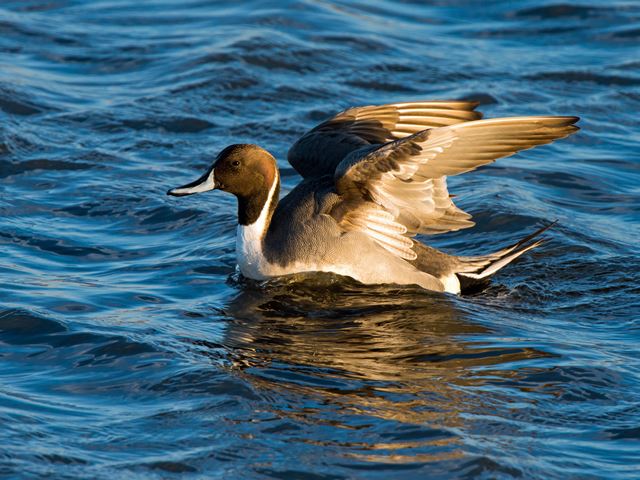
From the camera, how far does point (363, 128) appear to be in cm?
865

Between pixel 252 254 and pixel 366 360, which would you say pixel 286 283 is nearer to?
pixel 252 254

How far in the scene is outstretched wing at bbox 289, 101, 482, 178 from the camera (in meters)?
8.35

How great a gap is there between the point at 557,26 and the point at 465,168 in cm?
777

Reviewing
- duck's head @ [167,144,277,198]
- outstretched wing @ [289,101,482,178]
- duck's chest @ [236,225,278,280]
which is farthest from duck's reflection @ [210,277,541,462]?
outstretched wing @ [289,101,482,178]

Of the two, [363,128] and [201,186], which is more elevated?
[363,128]

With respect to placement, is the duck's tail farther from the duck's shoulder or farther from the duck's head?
the duck's head

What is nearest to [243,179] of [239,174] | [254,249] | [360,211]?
[239,174]

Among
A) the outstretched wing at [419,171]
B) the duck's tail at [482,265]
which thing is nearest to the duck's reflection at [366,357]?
the duck's tail at [482,265]

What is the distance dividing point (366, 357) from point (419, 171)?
127cm

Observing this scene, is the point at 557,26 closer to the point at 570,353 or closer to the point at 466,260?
the point at 466,260

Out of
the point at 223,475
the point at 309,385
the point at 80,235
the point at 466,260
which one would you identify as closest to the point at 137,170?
the point at 80,235

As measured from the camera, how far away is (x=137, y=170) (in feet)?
33.9

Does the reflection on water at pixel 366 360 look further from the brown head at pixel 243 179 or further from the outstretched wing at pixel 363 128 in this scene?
the outstretched wing at pixel 363 128

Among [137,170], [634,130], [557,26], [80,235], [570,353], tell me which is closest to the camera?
[570,353]
